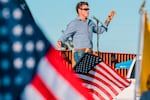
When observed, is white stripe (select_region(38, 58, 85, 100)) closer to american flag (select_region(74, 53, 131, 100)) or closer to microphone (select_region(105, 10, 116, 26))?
american flag (select_region(74, 53, 131, 100))

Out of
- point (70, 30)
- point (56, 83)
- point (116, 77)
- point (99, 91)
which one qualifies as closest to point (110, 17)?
point (70, 30)

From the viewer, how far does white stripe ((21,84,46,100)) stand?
11.7 feet

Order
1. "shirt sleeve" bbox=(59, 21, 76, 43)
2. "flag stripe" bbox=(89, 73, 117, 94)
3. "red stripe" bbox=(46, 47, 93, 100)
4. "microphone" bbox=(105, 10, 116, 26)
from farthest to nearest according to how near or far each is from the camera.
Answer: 1. "microphone" bbox=(105, 10, 116, 26)
2. "shirt sleeve" bbox=(59, 21, 76, 43)
3. "flag stripe" bbox=(89, 73, 117, 94)
4. "red stripe" bbox=(46, 47, 93, 100)

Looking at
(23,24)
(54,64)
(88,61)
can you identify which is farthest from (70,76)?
(88,61)

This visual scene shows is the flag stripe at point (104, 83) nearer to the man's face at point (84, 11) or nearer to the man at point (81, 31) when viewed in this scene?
the man at point (81, 31)

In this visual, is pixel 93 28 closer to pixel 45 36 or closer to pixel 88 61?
pixel 88 61

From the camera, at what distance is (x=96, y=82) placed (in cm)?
A: 834

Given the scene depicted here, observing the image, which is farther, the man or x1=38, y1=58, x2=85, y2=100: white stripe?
the man

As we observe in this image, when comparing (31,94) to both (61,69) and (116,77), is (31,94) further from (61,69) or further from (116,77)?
(116,77)

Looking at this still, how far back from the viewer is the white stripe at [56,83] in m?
3.58

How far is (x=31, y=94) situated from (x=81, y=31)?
198 inches

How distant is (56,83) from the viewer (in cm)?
360

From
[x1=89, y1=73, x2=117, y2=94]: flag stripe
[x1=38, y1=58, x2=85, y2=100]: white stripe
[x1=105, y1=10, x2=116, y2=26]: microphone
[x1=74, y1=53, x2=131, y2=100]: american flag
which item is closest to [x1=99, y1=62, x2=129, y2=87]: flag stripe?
[x1=74, y1=53, x2=131, y2=100]: american flag

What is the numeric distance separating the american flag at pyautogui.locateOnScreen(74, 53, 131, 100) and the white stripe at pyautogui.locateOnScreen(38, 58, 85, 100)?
4478 mm
